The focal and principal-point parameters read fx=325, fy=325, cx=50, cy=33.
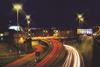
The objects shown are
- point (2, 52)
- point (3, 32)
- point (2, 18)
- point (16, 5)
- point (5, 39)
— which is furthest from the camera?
point (2, 18)

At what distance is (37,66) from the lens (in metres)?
65.8

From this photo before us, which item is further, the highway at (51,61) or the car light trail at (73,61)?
the highway at (51,61)

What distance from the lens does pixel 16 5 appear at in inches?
3123

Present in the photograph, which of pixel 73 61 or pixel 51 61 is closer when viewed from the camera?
pixel 73 61

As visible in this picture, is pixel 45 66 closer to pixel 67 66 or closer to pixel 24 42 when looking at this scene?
pixel 67 66

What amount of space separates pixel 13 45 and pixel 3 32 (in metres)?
41.2

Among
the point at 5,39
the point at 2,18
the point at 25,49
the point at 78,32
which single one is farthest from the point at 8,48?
the point at 78,32

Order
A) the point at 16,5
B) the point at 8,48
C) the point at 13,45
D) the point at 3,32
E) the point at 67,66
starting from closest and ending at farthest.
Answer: the point at 67,66
the point at 16,5
the point at 8,48
the point at 13,45
the point at 3,32

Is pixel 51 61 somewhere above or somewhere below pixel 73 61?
below

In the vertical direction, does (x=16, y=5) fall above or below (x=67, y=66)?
above

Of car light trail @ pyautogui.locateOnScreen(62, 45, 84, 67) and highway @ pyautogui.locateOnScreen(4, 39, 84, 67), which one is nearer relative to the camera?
car light trail @ pyautogui.locateOnScreen(62, 45, 84, 67)

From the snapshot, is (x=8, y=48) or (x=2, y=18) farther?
(x=2, y=18)

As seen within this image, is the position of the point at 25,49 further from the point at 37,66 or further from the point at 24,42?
the point at 37,66

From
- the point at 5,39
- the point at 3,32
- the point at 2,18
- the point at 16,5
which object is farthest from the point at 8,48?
the point at 2,18
